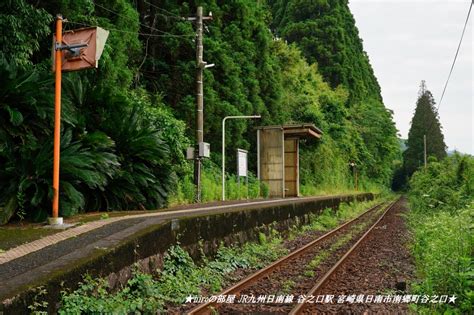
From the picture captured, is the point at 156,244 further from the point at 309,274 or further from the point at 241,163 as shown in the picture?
the point at 241,163

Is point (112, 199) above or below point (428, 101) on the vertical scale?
below

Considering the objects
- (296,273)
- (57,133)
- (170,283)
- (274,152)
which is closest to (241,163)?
(274,152)

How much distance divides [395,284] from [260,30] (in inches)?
810

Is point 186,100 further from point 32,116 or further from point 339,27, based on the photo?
point 339,27

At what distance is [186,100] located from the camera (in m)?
19.5

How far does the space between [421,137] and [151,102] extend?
67216 millimetres

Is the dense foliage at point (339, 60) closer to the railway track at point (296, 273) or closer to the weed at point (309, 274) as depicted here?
the railway track at point (296, 273)

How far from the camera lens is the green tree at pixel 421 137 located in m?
75.2

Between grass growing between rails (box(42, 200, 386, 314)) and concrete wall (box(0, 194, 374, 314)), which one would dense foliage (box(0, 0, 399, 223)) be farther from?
grass growing between rails (box(42, 200, 386, 314))

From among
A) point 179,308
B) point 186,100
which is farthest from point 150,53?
point 179,308

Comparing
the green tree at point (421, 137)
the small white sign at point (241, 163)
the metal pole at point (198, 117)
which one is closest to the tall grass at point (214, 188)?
the metal pole at point (198, 117)

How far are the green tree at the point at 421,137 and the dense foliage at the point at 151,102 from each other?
30.0 meters

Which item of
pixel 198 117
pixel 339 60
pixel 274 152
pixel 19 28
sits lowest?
pixel 274 152

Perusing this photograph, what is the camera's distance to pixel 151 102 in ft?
59.7
